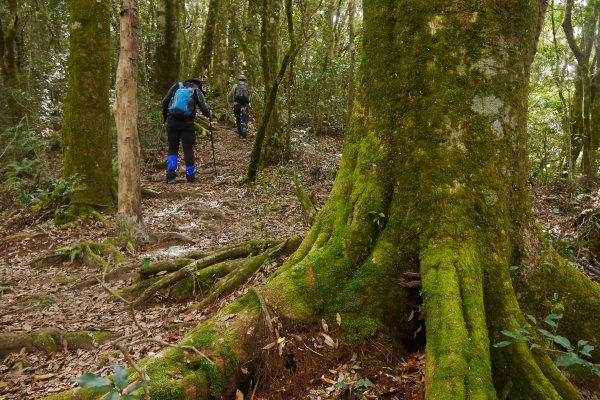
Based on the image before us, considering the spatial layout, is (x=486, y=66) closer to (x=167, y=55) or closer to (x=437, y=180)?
(x=437, y=180)

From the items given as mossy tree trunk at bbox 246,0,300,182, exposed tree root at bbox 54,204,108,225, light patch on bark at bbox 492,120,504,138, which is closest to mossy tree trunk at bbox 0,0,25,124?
exposed tree root at bbox 54,204,108,225

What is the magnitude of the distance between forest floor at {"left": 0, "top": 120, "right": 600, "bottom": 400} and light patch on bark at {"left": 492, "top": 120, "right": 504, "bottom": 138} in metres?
1.66

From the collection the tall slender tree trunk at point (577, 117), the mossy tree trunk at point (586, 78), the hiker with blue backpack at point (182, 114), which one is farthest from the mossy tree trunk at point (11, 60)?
the tall slender tree trunk at point (577, 117)

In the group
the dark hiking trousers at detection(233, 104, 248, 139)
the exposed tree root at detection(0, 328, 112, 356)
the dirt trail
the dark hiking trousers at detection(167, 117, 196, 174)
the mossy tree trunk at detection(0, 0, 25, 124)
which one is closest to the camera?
the dirt trail

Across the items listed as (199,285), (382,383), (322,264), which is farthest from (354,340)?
(199,285)

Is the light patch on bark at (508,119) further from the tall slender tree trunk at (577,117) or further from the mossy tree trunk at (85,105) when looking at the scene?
the tall slender tree trunk at (577,117)

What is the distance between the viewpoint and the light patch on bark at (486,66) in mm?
3016

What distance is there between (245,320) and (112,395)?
1379mm

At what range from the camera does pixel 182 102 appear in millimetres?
10070

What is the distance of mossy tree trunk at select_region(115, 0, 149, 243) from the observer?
21.1 ft

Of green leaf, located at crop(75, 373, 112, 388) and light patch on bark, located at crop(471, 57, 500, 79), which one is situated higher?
light patch on bark, located at crop(471, 57, 500, 79)

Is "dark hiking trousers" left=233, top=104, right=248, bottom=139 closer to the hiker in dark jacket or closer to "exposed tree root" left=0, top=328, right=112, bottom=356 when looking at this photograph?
the hiker in dark jacket

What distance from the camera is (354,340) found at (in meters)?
3.03

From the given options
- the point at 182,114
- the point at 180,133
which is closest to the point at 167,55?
the point at 180,133
